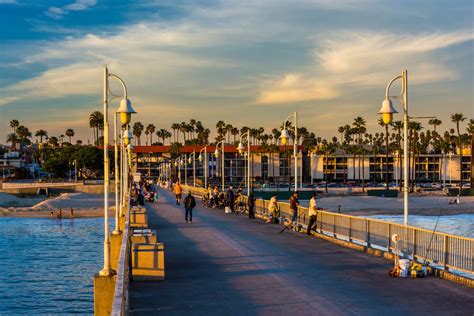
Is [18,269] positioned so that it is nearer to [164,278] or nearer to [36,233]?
[36,233]

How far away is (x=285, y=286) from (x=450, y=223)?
54.8 metres

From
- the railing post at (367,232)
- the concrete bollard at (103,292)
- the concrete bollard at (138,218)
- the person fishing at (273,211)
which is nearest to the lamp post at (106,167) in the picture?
the concrete bollard at (103,292)

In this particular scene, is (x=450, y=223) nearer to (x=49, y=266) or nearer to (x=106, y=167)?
(x=49, y=266)

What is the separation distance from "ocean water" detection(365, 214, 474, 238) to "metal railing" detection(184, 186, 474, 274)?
30318mm

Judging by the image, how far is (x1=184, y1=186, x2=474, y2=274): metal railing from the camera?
51.3 feet

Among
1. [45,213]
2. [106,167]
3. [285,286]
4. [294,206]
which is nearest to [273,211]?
[294,206]

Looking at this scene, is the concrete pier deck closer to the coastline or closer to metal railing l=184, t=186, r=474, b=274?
metal railing l=184, t=186, r=474, b=274

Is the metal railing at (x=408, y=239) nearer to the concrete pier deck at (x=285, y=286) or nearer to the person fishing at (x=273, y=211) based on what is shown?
the concrete pier deck at (x=285, y=286)

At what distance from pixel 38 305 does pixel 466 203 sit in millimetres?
75716

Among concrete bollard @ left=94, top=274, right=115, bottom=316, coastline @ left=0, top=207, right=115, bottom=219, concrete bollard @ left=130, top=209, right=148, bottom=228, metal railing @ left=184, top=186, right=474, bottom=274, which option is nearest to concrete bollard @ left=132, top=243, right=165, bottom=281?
concrete bollard @ left=94, top=274, right=115, bottom=316

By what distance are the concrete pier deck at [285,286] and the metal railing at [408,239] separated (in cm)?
85

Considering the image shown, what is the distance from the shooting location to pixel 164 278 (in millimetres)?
15359

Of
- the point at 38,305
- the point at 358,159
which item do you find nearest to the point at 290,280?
the point at 38,305

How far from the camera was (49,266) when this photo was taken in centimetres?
4591
